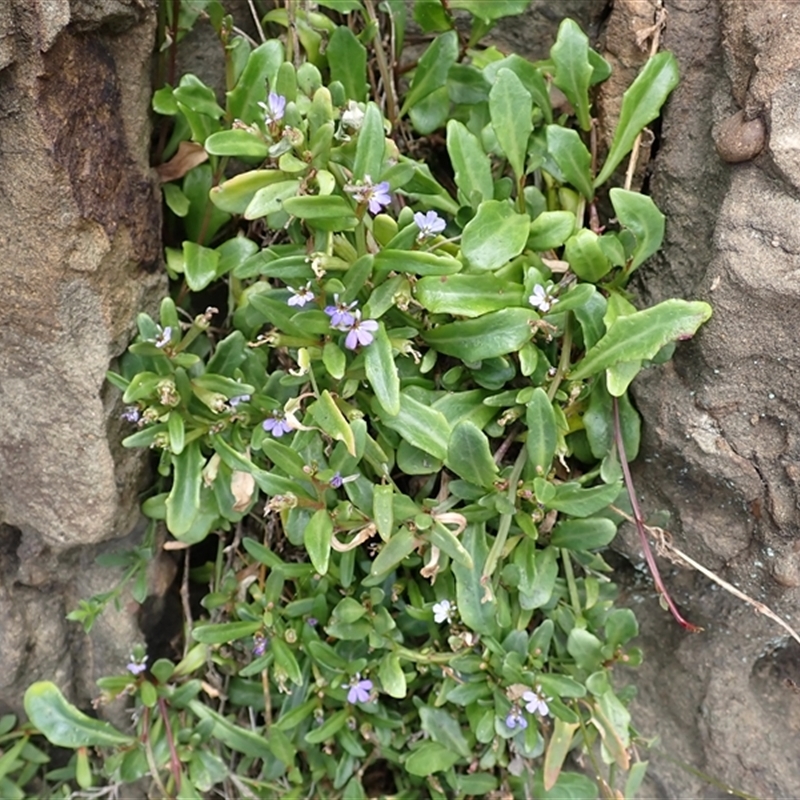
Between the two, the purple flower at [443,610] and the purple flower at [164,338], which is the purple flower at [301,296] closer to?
the purple flower at [164,338]

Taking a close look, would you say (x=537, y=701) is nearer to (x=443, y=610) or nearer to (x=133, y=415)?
(x=443, y=610)

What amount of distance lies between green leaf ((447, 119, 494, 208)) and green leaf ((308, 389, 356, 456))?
0.52 meters

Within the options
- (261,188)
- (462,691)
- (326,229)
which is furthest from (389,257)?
(462,691)

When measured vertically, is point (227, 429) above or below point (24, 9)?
below

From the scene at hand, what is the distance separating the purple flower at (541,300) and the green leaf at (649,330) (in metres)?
0.12

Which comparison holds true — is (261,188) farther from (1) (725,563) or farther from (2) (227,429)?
(1) (725,563)

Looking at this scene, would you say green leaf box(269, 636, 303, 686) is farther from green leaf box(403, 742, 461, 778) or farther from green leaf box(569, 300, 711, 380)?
green leaf box(569, 300, 711, 380)

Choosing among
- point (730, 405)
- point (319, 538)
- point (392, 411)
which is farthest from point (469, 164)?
point (319, 538)

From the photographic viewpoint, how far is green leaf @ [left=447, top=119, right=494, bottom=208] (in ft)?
5.36

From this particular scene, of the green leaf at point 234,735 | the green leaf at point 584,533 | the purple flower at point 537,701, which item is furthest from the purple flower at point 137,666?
the green leaf at point 584,533

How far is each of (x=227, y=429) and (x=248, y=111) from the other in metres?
0.66

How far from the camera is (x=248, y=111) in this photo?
5.50ft

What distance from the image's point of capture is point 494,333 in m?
1.52

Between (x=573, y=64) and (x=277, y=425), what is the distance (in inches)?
37.4
